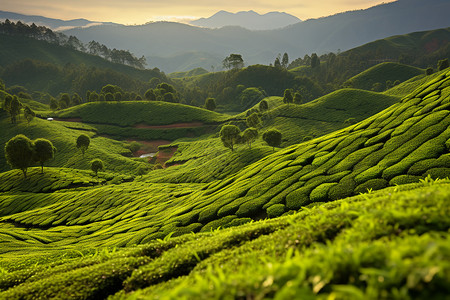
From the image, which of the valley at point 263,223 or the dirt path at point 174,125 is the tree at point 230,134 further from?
the dirt path at point 174,125

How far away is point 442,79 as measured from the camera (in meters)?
26.5

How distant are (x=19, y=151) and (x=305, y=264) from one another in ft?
232

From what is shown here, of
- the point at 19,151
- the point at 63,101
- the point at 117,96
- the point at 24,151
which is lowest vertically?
the point at 24,151

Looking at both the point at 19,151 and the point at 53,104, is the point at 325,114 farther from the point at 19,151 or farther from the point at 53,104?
the point at 53,104

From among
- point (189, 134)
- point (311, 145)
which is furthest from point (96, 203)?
point (189, 134)

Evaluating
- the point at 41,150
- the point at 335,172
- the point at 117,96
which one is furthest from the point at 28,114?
the point at 335,172

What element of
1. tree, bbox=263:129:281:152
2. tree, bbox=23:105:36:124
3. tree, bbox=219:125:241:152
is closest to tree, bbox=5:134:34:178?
tree, bbox=219:125:241:152

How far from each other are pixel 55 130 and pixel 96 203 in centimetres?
8056

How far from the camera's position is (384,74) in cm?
18375

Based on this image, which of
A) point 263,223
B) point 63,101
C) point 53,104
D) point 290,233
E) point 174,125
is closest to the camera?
point 290,233

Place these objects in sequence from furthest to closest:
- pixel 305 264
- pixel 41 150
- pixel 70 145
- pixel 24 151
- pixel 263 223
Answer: pixel 70 145 < pixel 41 150 < pixel 24 151 < pixel 263 223 < pixel 305 264

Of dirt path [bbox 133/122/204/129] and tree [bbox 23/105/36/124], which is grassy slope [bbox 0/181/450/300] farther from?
tree [bbox 23/105/36/124]

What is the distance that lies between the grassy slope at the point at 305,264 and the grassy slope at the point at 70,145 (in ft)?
240

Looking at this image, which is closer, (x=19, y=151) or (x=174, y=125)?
(x=19, y=151)
